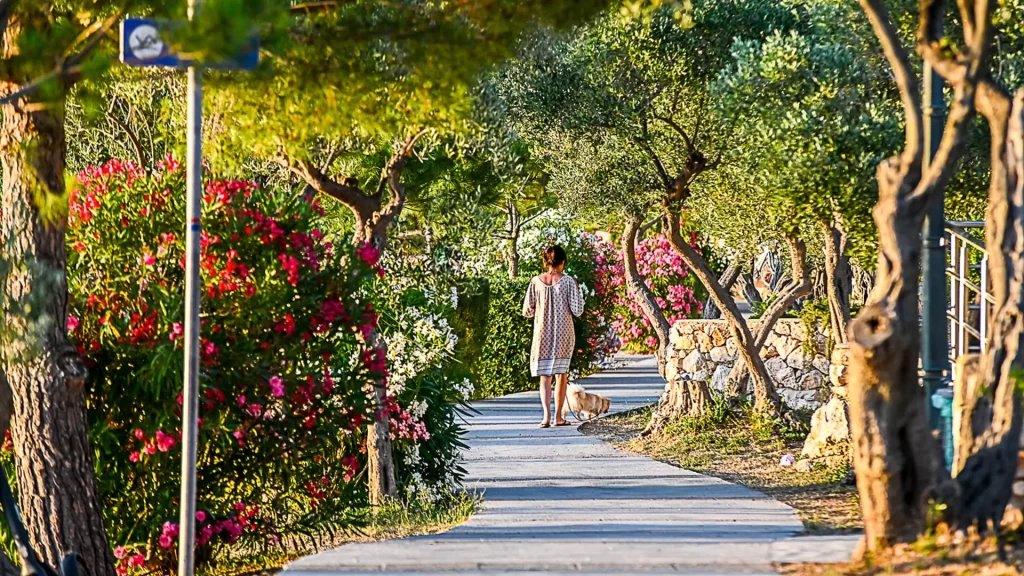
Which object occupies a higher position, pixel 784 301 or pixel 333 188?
pixel 333 188

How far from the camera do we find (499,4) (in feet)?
24.0

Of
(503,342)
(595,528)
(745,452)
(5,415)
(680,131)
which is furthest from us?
(503,342)

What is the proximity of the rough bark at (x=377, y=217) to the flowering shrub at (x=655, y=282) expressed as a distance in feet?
44.6

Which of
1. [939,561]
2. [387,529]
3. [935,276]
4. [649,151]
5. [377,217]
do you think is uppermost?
[649,151]

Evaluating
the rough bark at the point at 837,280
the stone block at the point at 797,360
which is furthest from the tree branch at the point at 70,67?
the stone block at the point at 797,360

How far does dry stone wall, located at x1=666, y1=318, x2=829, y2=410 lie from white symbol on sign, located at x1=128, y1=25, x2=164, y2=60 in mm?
9586

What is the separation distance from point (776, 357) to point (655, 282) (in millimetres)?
8929

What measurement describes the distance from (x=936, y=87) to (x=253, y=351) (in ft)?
13.1

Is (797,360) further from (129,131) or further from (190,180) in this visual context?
(190,180)

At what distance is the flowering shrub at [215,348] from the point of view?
26.2ft

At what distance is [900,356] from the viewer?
225 inches

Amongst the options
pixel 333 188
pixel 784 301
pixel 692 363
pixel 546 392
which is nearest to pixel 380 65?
pixel 333 188

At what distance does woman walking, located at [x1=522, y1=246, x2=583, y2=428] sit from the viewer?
13.8 meters

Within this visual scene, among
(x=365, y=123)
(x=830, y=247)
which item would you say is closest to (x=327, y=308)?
(x=365, y=123)
